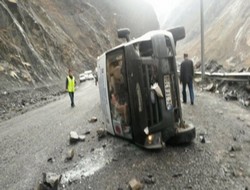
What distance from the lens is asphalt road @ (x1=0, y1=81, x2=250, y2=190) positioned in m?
5.91

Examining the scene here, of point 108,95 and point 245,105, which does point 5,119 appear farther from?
point 245,105

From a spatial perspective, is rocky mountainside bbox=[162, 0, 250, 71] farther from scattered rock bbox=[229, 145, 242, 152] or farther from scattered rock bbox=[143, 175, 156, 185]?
scattered rock bbox=[143, 175, 156, 185]

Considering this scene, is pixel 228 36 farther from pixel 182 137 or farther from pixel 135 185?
pixel 135 185

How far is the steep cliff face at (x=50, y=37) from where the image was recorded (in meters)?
23.5

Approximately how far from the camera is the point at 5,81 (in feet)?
66.2

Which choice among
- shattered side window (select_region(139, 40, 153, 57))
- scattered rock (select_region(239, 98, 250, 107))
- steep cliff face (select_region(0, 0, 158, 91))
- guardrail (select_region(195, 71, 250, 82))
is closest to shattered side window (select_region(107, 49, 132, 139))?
shattered side window (select_region(139, 40, 153, 57))

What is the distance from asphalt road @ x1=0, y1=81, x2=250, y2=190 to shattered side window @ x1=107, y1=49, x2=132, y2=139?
1.61 feet

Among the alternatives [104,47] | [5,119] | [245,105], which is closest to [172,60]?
[245,105]

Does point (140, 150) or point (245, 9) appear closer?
point (140, 150)

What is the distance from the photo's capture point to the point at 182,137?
7.40 m

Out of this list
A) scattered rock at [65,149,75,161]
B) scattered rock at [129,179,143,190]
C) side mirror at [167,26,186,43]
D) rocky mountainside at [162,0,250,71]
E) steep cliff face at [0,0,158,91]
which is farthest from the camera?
rocky mountainside at [162,0,250,71]

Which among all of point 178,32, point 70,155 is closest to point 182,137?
point 70,155

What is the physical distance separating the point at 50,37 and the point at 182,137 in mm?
29687

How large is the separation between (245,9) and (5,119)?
173ft
